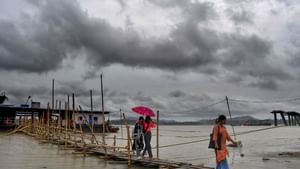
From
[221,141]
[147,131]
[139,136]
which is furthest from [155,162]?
[221,141]

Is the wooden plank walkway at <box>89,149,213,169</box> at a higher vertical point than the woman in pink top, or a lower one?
lower

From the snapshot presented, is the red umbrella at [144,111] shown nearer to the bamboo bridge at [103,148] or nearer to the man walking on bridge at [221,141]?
the bamboo bridge at [103,148]

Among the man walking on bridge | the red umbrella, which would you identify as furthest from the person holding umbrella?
the man walking on bridge

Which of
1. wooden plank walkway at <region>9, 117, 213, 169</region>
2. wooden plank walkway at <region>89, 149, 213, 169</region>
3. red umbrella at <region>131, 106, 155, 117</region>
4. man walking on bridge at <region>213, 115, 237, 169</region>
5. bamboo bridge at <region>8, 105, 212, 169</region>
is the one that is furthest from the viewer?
red umbrella at <region>131, 106, 155, 117</region>

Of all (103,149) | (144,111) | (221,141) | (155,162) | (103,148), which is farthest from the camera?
(103,149)

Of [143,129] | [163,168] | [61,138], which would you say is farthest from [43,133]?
[163,168]

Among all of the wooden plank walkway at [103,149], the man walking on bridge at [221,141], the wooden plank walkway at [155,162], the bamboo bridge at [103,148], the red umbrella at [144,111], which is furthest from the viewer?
the red umbrella at [144,111]

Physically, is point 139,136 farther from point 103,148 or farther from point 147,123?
point 103,148

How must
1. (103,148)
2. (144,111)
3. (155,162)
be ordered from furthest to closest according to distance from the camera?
(103,148) < (144,111) < (155,162)

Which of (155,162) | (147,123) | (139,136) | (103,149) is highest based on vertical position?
(147,123)

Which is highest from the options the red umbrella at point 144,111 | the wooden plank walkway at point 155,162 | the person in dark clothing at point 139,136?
the red umbrella at point 144,111

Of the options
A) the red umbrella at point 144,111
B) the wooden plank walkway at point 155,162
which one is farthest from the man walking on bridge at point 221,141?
the red umbrella at point 144,111

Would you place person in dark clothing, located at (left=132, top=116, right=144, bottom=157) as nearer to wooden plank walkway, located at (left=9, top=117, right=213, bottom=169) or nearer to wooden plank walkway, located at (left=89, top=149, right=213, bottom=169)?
wooden plank walkway, located at (left=9, top=117, right=213, bottom=169)

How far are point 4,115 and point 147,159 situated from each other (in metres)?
44.6
